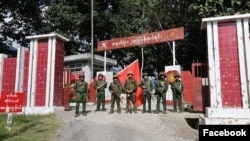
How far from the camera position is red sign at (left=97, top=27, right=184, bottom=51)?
58.1 feet

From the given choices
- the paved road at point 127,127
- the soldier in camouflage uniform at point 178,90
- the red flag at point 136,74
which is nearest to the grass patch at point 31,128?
the paved road at point 127,127

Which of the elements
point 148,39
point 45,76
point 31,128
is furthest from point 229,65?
point 148,39

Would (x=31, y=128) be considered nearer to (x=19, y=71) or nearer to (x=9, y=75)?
(x=19, y=71)

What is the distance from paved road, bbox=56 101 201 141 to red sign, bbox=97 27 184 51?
619cm

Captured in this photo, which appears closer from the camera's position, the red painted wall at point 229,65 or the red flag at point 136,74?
the red painted wall at point 229,65

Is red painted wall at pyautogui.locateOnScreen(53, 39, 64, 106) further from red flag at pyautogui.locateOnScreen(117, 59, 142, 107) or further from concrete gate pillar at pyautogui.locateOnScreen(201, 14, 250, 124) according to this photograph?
concrete gate pillar at pyautogui.locateOnScreen(201, 14, 250, 124)

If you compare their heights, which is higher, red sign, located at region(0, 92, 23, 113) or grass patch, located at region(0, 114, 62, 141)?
red sign, located at region(0, 92, 23, 113)

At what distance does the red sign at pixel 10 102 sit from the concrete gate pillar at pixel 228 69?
18.2 feet

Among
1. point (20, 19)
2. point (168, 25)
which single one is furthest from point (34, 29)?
point (168, 25)

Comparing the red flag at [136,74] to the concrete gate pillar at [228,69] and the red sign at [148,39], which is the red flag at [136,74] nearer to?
the red sign at [148,39]

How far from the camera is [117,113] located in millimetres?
12477

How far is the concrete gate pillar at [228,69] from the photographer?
10.3m

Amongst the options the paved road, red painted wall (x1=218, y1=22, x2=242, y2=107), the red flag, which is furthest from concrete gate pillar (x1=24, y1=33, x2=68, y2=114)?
red painted wall (x1=218, y1=22, x2=242, y2=107)

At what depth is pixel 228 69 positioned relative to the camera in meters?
10.6
